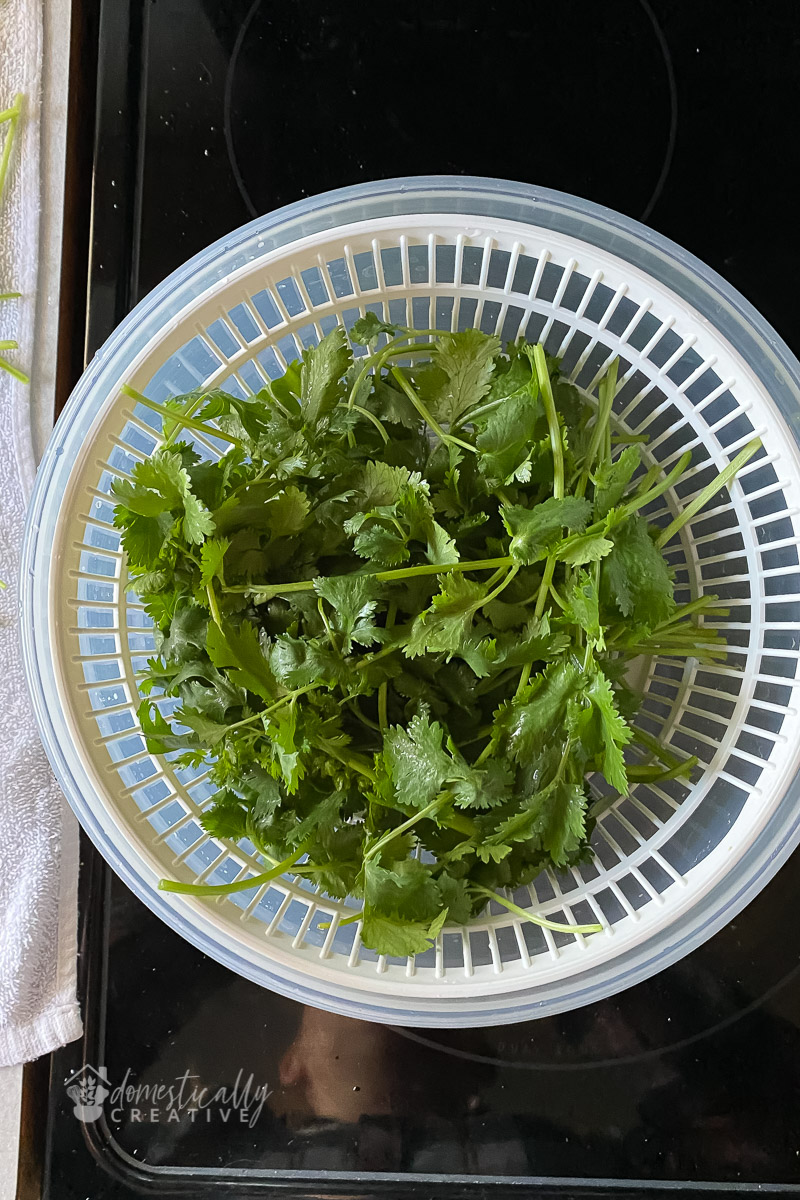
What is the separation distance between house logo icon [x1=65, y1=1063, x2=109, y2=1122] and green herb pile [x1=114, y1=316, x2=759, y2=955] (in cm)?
37

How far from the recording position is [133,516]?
76 centimetres

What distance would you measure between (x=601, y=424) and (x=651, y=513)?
0.54 feet

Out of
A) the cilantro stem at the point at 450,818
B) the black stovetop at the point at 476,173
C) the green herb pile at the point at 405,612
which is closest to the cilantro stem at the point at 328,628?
the green herb pile at the point at 405,612

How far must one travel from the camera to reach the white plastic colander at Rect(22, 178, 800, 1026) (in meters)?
0.76

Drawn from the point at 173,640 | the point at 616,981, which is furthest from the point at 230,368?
the point at 616,981

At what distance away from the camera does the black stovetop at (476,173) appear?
3.05ft

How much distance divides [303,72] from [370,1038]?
1030 millimetres

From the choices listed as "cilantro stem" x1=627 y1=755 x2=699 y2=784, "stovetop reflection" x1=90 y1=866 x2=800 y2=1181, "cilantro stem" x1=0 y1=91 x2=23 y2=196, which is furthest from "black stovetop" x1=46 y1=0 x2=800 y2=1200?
"cilantro stem" x1=627 y1=755 x2=699 y2=784

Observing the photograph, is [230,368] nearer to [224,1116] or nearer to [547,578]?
[547,578]

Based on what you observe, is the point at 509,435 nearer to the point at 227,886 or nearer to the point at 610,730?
the point at 610,730

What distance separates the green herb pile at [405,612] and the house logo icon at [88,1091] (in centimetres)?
37

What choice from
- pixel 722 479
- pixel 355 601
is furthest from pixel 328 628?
pixel 722 479

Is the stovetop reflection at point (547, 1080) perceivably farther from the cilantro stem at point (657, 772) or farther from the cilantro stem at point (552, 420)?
the cilantro stem at point (552, 420)

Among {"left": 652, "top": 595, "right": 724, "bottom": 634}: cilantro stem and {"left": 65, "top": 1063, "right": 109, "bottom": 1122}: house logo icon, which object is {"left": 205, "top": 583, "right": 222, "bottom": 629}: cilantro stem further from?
{"left": 65, "top": 1063, "right": 109, "bottom": 1122}: house logo icon
